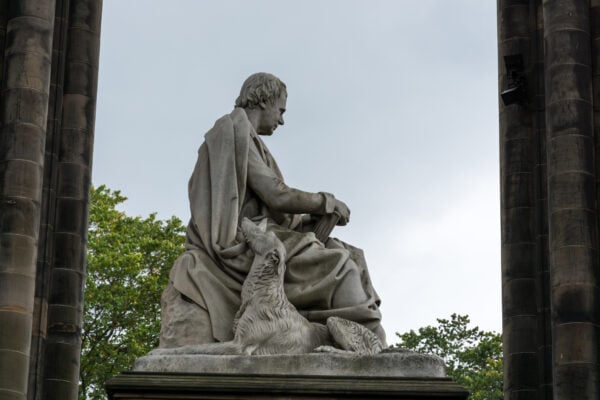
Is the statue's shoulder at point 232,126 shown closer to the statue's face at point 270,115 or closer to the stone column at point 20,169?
the statue's face at point 270,115

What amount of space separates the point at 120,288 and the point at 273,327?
23832mm

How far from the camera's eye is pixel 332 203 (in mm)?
13781

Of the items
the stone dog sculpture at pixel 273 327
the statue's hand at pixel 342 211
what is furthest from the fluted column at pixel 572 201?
the stone dog sculpture at pixel 273 327

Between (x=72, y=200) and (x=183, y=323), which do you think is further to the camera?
(x=72, y=200)

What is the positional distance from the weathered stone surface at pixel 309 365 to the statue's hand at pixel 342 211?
170cm

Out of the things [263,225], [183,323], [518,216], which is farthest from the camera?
[518,216]

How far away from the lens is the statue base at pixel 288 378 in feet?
39.9

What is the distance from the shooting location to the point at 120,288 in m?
36.3

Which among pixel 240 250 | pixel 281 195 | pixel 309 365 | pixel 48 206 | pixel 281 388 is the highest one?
pixel 48 206

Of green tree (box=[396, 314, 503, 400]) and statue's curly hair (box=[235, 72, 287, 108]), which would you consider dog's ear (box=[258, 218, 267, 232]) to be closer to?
statue's curly hair (box=[235, 72, 287, 108])

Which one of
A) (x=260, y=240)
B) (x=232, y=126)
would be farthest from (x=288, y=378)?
(x=232, y=126)

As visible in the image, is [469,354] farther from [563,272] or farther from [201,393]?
[201,393]

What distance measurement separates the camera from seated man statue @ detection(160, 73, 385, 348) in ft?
42.9

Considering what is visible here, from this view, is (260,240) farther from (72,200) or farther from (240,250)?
(72,200)
